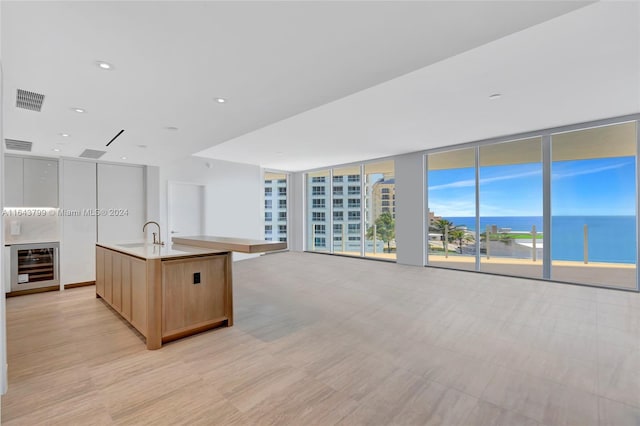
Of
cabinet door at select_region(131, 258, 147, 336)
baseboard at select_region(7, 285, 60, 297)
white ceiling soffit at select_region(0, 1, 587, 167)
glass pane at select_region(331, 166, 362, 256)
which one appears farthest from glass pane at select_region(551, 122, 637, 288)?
baseboard at select_region(7, 285, 60, 297)

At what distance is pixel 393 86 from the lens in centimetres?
347

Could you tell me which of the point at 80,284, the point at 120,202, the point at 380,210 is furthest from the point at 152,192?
the point at 380,210

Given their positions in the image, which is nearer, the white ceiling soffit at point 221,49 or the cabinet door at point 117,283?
the white ceiling soffit at point 221,49

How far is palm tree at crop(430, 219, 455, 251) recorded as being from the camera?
7328mm

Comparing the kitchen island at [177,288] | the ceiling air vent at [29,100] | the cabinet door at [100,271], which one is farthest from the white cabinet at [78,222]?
the ceiling air vent at [29,100]

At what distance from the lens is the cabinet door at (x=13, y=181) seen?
507 centimetres

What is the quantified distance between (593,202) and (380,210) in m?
4.68

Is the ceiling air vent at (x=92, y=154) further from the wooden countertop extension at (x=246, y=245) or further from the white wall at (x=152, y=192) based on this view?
the wooden countertop extension at (x=246, y=245)

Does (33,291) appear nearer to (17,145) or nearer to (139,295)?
(17,145)

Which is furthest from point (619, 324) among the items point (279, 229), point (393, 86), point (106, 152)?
point (279, 229)

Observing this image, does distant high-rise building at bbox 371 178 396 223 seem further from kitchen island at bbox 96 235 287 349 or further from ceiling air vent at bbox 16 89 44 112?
ceiling air vent at bbox 16 89 44 112

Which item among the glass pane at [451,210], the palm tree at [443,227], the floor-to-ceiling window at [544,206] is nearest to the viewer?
the floor-to-ceiling window at [544,206]

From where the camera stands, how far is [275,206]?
10445 mm

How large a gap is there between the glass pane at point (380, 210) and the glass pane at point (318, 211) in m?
1.53
